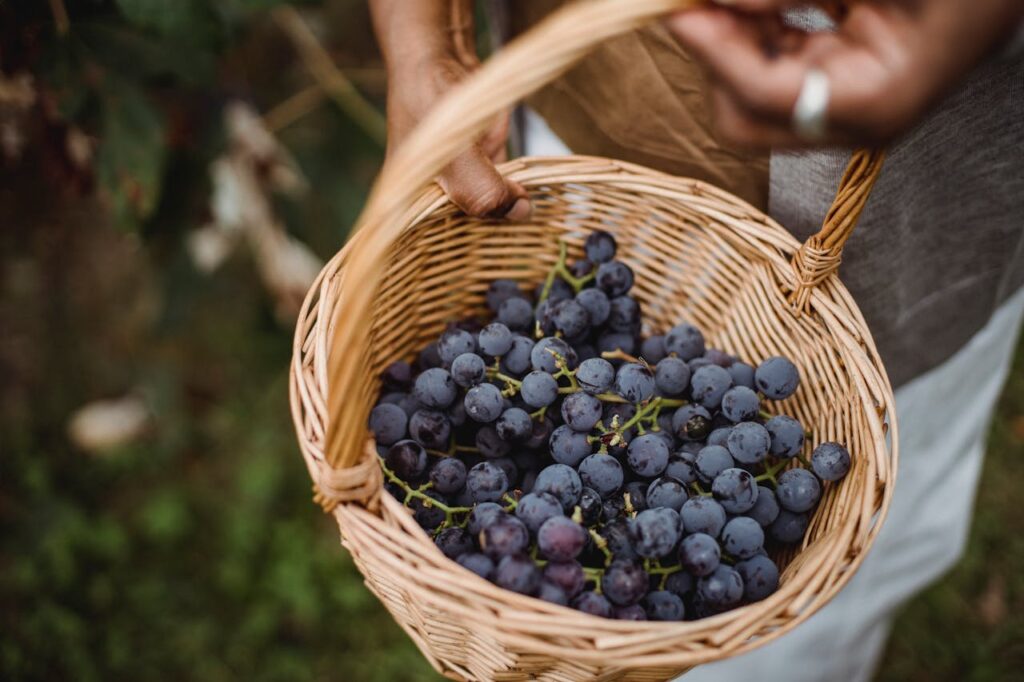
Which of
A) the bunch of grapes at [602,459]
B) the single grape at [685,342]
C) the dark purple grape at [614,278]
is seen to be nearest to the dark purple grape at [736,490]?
the bunch of grapes at [602,459]

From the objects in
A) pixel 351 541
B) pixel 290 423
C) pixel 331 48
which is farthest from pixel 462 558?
pixel 331 48

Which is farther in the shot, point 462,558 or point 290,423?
point 290,423

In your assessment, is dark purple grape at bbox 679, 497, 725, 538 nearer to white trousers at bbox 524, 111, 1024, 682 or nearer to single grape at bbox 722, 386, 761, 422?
single grape at bbox 722, 386, 761, 422

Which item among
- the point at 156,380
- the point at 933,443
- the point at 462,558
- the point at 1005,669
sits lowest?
the point at 1005,669

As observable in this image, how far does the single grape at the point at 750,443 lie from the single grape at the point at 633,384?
0.11 m

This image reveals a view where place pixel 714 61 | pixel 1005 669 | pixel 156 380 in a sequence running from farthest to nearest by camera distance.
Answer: pixel 156 380 → pixel 1005 669 → pixel 714 61

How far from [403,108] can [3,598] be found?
1.42 m

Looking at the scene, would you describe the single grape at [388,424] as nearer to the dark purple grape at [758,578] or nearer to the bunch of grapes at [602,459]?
the bunch of grapes at [602,459]

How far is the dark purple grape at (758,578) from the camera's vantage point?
2.45 ft

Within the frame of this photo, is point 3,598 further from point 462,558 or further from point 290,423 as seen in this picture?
point 462,558

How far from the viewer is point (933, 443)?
1.23 meters

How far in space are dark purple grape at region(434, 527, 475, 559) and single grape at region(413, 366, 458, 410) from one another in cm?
17

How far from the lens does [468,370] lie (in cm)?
87

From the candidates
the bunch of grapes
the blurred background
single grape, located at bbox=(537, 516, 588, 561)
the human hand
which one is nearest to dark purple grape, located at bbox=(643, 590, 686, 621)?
the bunch of grapes
